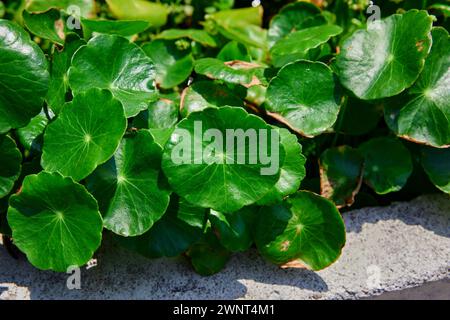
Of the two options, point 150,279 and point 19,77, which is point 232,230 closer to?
point 150,279

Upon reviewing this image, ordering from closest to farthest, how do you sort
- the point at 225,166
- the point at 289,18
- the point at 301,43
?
the point at 225,166 < the point at 301,43 < the point at 289,18

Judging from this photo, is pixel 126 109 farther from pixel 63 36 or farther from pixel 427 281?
pixel 427 281

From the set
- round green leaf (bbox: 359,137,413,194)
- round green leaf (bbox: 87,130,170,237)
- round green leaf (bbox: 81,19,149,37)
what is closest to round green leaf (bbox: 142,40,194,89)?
round green leaf (bbox: 81,19,149,37)

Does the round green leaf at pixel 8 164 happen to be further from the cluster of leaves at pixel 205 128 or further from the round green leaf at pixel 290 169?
the round green leaf at pixel 290 169

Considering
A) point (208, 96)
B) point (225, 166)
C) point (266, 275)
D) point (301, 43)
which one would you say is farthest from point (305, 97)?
point (266, 275)

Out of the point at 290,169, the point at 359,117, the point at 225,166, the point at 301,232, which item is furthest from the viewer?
the point at 359,117

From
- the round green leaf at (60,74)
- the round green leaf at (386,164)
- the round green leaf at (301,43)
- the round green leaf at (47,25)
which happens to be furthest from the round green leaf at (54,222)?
the round green leaf at (386,164)

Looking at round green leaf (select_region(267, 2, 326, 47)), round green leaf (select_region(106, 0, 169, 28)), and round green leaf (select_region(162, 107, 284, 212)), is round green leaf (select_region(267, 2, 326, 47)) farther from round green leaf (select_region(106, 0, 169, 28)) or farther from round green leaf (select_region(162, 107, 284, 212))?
round green leaf (select_region(162, 107, 284, 212))
